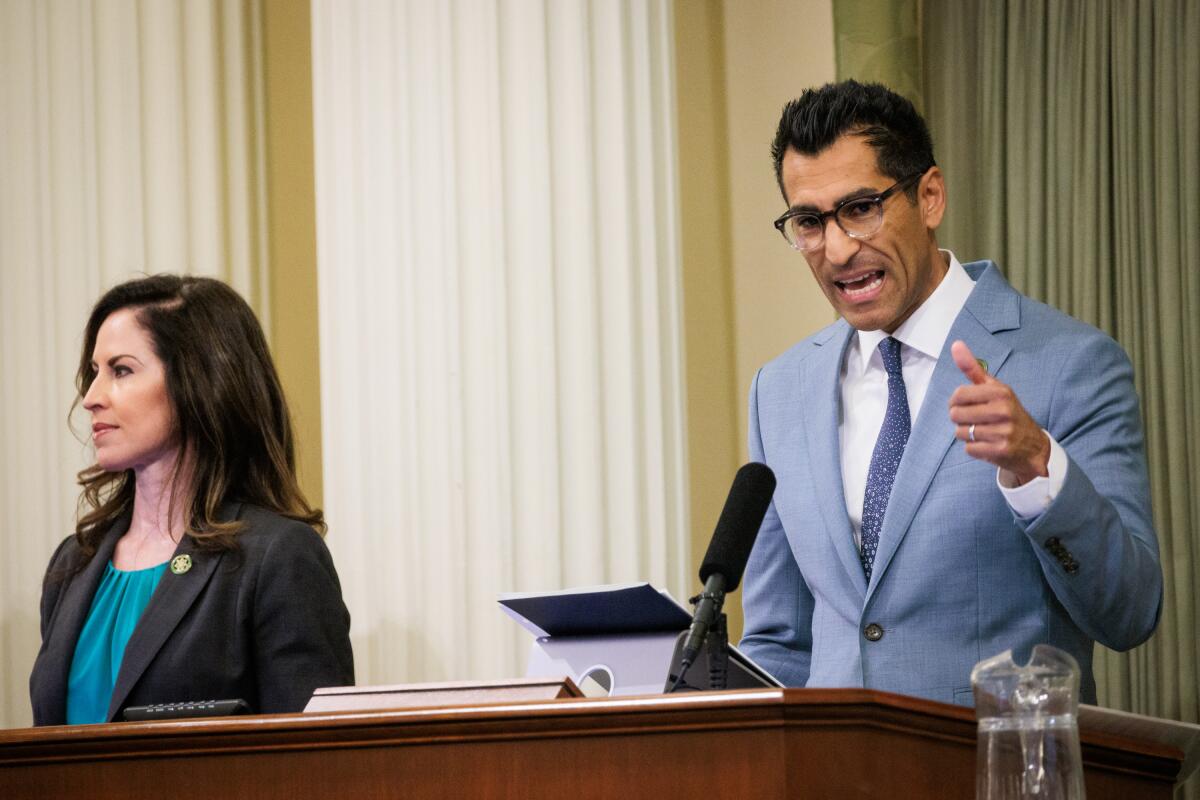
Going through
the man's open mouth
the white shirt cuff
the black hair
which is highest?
the black hair

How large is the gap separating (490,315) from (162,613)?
178 centimetres

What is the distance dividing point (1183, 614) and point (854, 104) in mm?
2114

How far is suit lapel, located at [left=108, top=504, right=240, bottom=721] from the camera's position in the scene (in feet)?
9.11

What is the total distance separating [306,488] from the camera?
4836 millimetres

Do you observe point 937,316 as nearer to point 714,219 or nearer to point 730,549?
point 730,549

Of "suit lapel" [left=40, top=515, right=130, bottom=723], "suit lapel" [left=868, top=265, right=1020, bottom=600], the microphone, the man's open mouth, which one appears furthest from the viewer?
"suit lapel" [left=40, top=515, right=130, bottom=723]

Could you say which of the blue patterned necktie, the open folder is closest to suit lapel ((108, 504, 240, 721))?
the open folder

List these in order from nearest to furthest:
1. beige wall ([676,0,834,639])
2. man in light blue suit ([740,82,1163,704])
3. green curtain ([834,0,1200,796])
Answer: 1. man in light blue suit ([740,82,1163,704])
2. green curtain ([834,0,1200,796])
3. beige wall ([676,0,834,639])

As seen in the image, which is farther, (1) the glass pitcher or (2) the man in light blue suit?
(2) the man in light blue suit

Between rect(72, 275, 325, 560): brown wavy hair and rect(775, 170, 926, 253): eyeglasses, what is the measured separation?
1219mm

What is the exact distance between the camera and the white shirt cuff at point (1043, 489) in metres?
2.04

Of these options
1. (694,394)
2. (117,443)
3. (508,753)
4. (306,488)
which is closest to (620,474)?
(694,394)

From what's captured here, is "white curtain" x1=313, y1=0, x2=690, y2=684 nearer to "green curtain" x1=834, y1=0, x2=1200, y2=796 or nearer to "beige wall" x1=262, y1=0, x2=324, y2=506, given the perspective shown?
"beige wall" x1=262, y1=0, x2=324, y2=506

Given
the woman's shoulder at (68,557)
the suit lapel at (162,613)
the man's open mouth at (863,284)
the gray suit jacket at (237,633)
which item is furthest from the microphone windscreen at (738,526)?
the woman's shoulder at (68,557)
